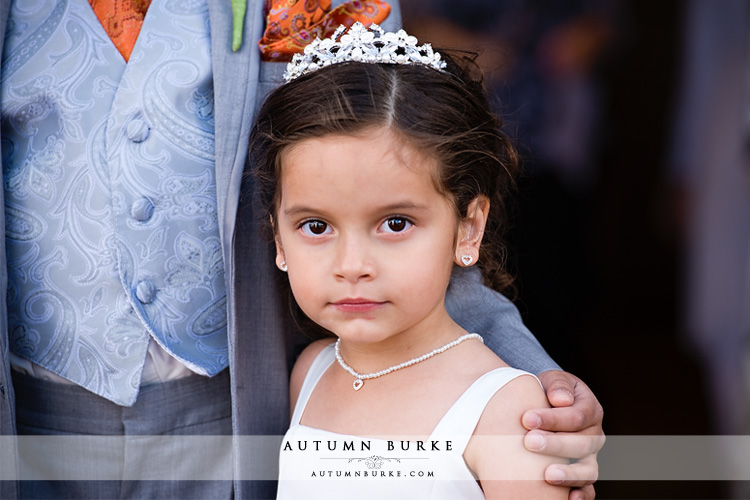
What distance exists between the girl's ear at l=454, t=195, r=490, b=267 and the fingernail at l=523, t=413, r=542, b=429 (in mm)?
308

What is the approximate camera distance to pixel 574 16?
4.45 metres

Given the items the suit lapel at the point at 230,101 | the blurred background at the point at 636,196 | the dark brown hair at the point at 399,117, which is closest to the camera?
the dark brown hair at the point at 399,117

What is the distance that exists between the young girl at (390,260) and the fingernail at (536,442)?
0.02m

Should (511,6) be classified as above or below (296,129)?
above

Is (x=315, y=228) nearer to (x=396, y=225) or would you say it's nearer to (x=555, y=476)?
(x=396, y=225)

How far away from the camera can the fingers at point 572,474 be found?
48.6 inches

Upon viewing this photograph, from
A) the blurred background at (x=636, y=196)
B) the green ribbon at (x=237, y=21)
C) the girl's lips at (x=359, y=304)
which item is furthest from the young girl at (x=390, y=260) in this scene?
the blurred background at (x=636, y=196)

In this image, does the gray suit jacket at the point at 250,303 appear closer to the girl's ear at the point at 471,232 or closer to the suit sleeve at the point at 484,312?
the suit sleeve at the point at 484,312

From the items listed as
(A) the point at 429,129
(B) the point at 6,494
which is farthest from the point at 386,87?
(B) the point at 6,494

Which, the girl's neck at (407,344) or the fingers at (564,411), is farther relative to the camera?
the girl's neck at (407,344)

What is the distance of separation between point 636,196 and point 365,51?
4.65 metres

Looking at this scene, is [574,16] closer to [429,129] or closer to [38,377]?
[429,129]

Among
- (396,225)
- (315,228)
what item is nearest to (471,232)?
(396,225)

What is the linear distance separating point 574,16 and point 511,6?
62 cm
